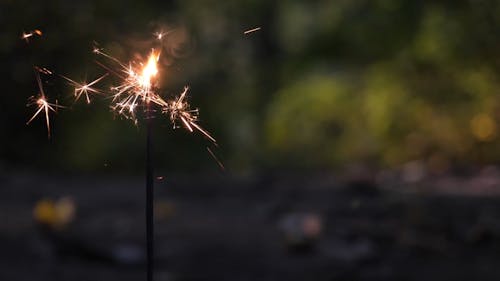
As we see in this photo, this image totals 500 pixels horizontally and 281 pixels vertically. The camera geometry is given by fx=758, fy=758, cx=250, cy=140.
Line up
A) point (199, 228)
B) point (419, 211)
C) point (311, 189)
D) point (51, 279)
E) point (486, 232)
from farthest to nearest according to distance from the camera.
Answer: point (311, 189), point (199, 228), point (419, 211), point (486, 232), point (51, 279)

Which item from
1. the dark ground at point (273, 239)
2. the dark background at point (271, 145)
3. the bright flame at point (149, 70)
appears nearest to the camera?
the bright flame at point (149, 70)

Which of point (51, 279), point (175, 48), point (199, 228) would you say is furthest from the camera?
point (175, 48)

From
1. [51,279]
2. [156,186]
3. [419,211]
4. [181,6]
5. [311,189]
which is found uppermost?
[181,6]

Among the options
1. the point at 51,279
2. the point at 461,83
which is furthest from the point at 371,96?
the point at 51,279

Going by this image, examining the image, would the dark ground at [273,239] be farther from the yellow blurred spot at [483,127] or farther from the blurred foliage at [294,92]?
the yellow blurred spot at [483,127]

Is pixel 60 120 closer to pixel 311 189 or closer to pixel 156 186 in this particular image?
pixel 156 186

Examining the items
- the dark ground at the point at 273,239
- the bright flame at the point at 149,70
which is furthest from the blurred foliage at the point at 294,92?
the bright flame at the point at 149,70
